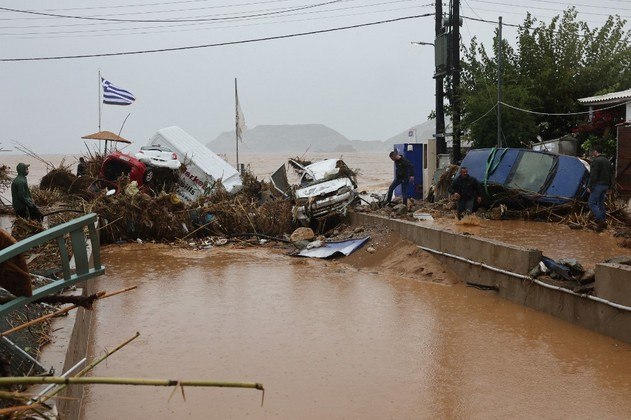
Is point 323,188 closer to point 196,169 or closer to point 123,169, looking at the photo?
point 196,169

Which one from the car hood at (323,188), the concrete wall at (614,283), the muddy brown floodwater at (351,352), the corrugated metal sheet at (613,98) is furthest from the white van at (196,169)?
the concrete wall at (614,283)

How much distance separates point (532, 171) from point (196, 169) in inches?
407

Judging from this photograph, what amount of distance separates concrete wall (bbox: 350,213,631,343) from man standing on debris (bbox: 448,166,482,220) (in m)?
1.92

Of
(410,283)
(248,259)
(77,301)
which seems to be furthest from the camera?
(248,259)

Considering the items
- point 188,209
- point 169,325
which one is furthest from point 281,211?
point 169,325

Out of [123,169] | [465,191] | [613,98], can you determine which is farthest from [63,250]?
[613,98]

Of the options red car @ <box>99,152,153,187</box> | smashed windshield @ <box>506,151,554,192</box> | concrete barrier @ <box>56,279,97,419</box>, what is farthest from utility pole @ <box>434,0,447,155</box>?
concrete barrier @ <box>56,279,97,419</box>

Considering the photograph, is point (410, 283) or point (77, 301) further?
point (410, 283)

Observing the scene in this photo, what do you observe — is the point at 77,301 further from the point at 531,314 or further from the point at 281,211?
the point at 281,211

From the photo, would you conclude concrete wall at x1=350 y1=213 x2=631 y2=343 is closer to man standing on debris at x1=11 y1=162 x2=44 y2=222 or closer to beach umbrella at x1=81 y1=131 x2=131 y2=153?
man standing on debris at x1=11 y1=162 x2=44 y2=222

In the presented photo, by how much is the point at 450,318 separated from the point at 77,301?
21.5ft

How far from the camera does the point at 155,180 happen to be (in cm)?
1998

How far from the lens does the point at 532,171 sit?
1529 cm

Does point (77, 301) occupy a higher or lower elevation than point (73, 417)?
higher
